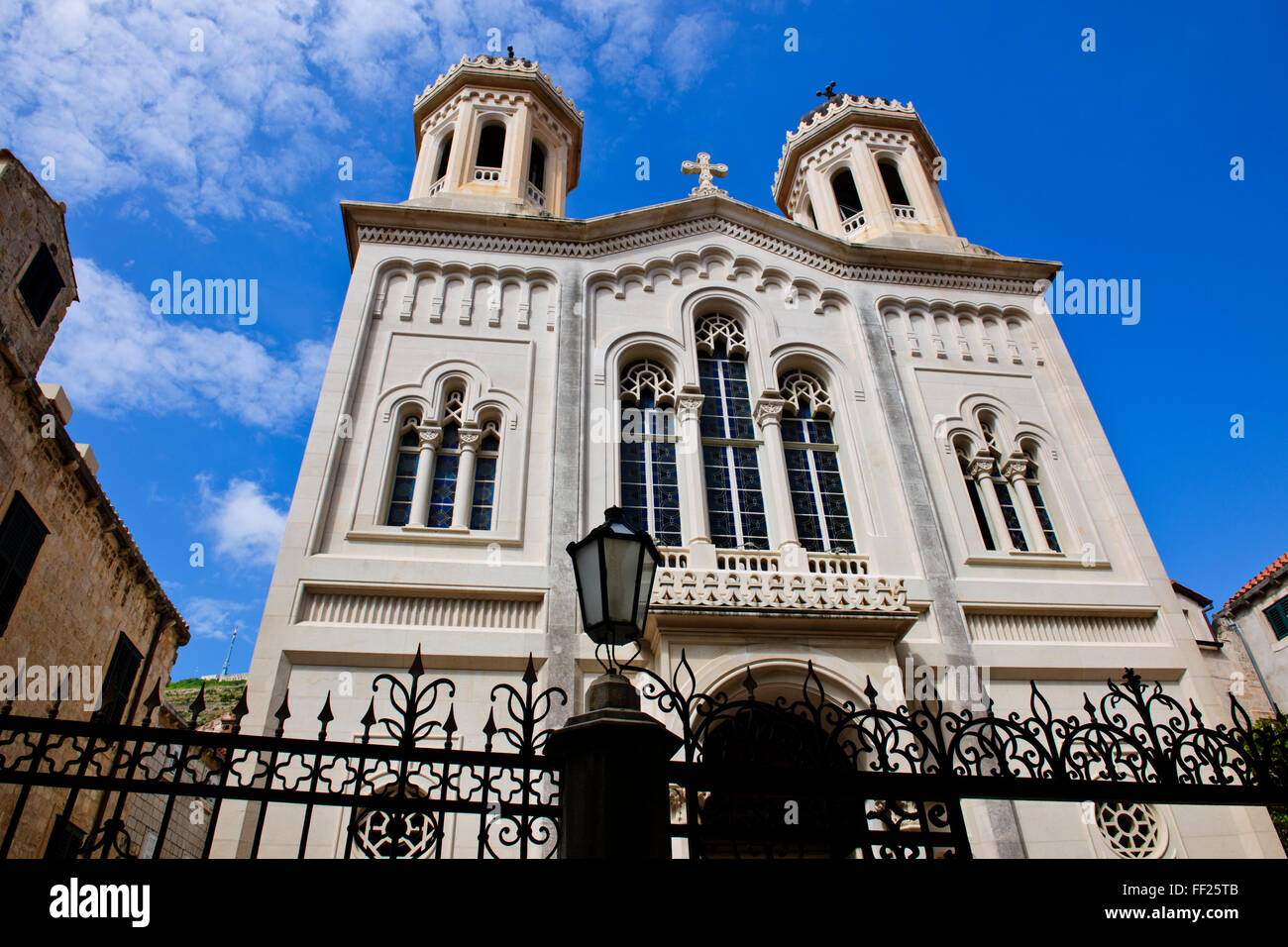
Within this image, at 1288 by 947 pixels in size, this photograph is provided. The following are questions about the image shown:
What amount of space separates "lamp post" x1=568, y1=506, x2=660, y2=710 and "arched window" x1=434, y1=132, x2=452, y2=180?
1553 cm

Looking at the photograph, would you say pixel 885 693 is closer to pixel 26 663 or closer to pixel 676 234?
pixel 676 234

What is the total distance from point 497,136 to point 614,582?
17.3m

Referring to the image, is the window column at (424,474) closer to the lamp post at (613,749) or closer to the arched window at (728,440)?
the arched window at (728,440)

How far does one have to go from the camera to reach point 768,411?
13500 mm

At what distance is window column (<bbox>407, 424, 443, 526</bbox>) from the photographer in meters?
11.5

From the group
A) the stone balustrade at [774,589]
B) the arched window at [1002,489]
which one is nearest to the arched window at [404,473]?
the stone balustrade at [774,589]

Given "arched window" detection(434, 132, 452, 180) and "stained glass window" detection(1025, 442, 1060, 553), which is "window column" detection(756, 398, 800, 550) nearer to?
"stained glass window" detection(1025, 442, 1060, 553)

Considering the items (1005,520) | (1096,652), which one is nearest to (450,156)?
(1005,520)

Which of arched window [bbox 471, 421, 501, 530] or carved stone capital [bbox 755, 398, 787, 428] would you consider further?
carved stone capital [bbox 755, 398, 787, 428]

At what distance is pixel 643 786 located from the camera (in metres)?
4.00

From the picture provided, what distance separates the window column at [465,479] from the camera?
11492 millimetres

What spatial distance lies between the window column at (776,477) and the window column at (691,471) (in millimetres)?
1052

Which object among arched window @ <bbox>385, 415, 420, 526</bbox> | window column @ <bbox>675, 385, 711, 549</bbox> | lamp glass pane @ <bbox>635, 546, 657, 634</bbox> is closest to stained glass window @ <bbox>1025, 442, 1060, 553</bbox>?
window column @ <bbox>675, 385, 711, 549</bbox>

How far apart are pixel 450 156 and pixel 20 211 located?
26.0 ft
